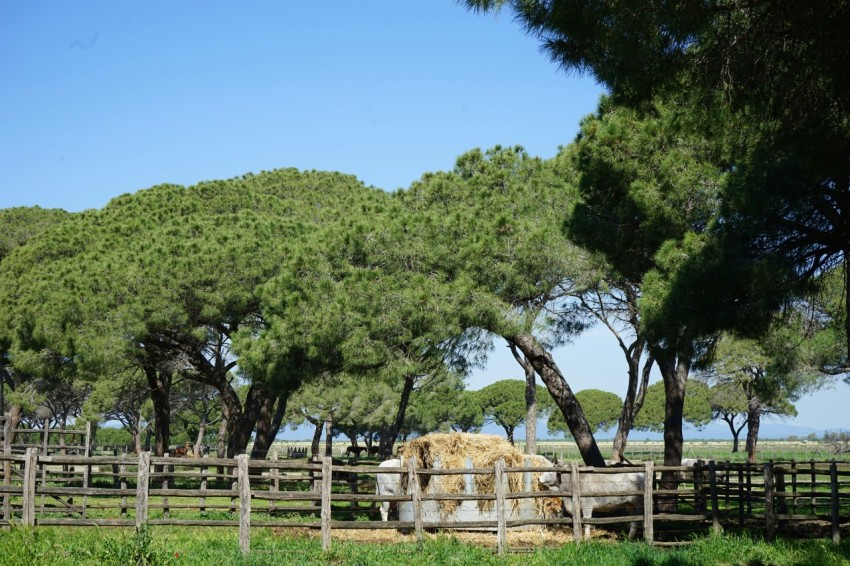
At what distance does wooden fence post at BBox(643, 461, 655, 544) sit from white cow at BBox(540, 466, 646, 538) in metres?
0.40

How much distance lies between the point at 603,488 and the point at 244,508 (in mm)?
6706

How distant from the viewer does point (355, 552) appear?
1219 centimetres

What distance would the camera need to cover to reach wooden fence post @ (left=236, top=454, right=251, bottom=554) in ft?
41.6

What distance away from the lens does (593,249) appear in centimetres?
1642

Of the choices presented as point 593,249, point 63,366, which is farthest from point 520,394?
point 593,249

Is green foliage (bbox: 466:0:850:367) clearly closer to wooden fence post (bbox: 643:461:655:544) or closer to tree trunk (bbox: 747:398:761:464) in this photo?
wooden fence post (bbox: 643:461:655:544)

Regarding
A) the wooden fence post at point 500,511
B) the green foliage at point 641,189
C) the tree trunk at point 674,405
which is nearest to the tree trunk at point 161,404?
the tree trunk at point 674,405

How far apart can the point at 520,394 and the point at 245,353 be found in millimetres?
62227

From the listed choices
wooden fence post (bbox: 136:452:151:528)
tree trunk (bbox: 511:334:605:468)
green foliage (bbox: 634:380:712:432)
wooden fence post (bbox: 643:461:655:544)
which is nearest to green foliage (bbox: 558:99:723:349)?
tree trunk (bbox: 511:334:605:468)

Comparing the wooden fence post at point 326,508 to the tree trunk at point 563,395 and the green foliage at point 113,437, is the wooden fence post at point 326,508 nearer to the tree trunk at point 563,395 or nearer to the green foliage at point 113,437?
the tree trunk at point 563,395

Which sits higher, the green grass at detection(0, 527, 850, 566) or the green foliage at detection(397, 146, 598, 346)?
the green foliage at detection(397, 146, 598, 346)

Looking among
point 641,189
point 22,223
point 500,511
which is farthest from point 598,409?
point 500,511

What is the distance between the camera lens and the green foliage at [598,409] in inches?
3270

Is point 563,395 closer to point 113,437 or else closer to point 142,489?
point 142,489
